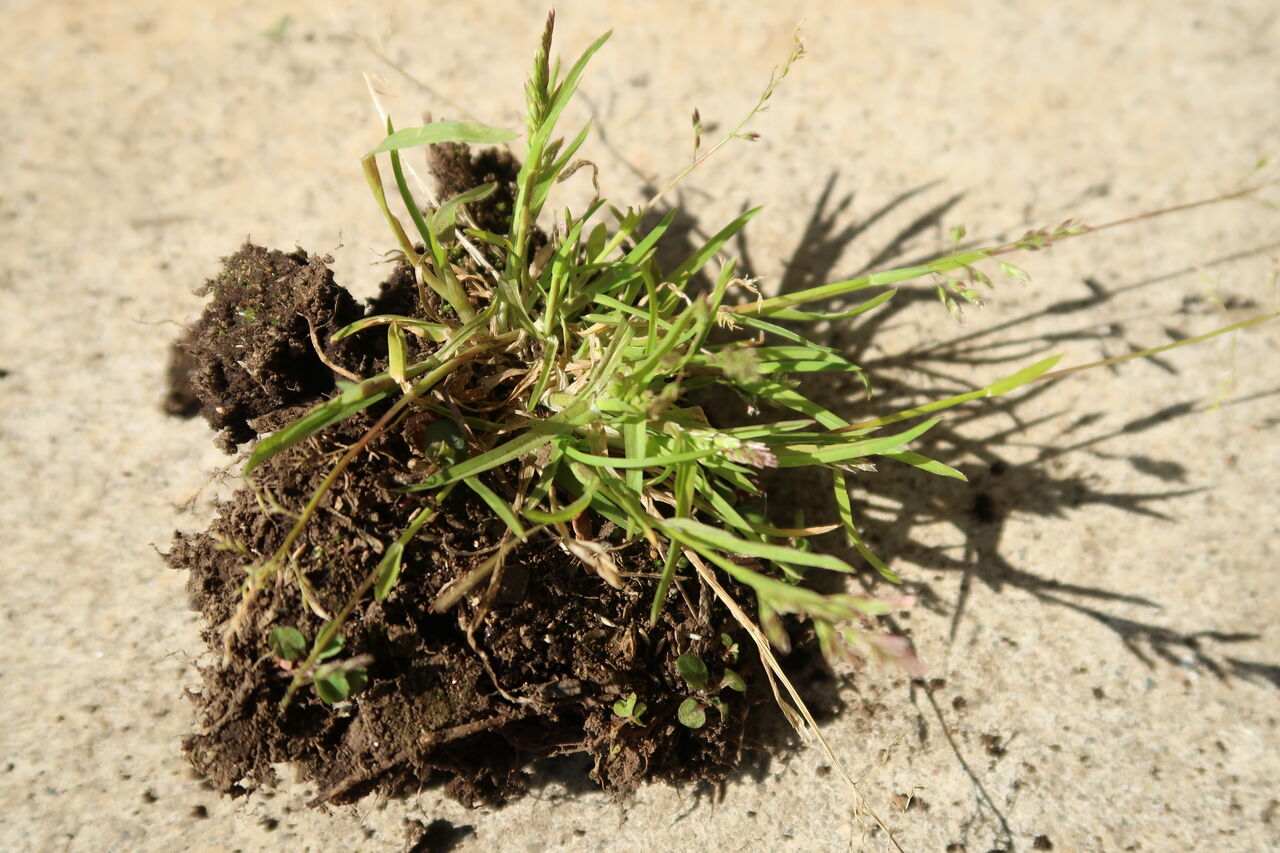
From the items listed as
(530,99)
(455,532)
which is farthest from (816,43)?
(455,532)

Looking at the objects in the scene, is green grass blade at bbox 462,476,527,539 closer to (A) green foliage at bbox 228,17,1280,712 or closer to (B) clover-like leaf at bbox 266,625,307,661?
(A) green foliage at bbox 228,17,1280,712

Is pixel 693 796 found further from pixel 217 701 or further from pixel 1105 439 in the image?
pixel 1105 439

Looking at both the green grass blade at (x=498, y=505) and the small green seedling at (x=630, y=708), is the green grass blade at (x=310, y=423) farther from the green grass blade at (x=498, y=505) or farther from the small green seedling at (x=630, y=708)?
the small green seedling at (x=630, y=708)

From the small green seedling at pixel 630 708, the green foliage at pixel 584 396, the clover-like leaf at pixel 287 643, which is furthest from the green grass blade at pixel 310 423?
the small green seedling at pixel 630 708

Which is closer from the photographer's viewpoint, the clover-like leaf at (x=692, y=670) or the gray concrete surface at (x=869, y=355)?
the clover-like leaf at (x=692, y=670)

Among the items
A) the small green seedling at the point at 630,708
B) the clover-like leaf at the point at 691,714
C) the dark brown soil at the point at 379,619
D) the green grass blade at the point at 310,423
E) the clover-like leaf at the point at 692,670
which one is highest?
the green grass blade at the point at 310,423

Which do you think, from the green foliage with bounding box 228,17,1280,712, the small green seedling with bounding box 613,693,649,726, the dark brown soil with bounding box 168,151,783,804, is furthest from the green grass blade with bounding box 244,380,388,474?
the small green seedling with bounding box 613,693,649,726
